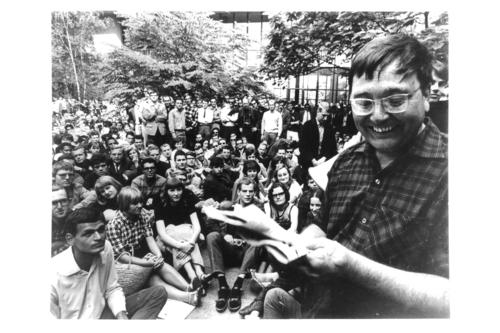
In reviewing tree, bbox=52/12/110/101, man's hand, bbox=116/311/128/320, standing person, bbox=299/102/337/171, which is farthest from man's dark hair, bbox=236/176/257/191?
tree, bbox=52/12/110/101

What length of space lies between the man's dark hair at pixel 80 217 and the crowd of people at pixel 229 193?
0.01 meters

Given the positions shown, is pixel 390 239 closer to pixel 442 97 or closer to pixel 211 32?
pixel 442 97

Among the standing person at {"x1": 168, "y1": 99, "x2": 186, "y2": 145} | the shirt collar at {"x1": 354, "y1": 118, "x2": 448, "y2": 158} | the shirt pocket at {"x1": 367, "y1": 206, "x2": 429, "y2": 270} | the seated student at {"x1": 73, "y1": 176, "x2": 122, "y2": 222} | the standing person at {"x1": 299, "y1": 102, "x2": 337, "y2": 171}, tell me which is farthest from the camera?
the standing person at {"x1": 168, "y1": 99, "x2": 186, "y2": 145}

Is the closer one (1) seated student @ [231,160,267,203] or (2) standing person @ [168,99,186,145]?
(1) seated student @ [231,160,267,203]

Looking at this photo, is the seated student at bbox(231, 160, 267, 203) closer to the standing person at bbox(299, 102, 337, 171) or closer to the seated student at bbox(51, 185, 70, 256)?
the standing person at bbox(299, 102, 337, 171)

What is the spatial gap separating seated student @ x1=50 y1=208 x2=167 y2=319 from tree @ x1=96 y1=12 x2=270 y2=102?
1272 mm

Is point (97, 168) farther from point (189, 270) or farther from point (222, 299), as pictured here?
point (222, 299)

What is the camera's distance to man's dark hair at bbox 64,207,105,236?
3.62 m

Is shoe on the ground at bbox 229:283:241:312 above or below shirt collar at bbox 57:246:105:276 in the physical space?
below

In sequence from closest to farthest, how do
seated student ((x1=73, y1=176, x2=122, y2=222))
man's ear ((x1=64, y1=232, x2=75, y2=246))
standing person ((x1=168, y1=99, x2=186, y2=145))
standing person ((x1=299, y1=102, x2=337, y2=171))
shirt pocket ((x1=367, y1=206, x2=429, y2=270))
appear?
shirt pocket ((x1=367, y1=206, x2=429, y2=270)), man's ear ((x1=64, y1=232, x2=75, y2=246)), seated student ((x1=73, y1=176, x2=122, y2=222)), standing person ((x1=299, y1=102, x2=337, y2=171)), standing person ((x1=168, y1=99, x2=186, y2=145))

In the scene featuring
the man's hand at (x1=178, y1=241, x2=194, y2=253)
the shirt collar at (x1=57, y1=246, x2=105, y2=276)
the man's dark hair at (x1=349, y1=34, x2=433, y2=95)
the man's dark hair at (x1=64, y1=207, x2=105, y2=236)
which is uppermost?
the man's dark hair at (x1=349, y1=34, x2=433, y2=95)

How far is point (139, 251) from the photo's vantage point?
12.2ft

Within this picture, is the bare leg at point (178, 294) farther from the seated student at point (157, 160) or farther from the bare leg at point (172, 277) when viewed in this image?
the seated student at point (157, 160)
